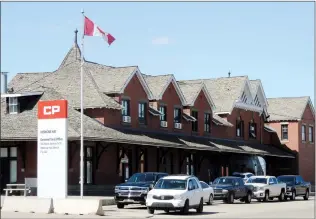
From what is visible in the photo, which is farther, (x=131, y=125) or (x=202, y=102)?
(x=202, y=102)

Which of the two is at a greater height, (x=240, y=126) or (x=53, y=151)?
(x=240, y=126)

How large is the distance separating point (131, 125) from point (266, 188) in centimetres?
1093

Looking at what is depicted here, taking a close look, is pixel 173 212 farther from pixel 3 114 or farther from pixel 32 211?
pixel 3 114

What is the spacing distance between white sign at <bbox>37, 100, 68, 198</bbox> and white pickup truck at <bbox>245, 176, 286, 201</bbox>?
54.7 ft

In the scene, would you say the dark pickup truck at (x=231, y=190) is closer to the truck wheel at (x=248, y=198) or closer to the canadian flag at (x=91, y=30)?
the truck wheel at (x=248, y=198)

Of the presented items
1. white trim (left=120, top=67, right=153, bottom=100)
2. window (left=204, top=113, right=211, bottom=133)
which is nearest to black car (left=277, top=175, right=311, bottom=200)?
white trim (left=120, top=67, right=153, bottom=100)

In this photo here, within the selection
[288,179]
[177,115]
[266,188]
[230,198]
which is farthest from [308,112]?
[230,198]

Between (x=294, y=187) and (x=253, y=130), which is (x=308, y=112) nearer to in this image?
(x=253, y=130)

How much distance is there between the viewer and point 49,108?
2944 centimetres

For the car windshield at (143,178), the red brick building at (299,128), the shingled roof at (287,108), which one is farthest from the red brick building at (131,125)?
the shingled roof at (287,108)

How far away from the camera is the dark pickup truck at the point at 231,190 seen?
40.0m

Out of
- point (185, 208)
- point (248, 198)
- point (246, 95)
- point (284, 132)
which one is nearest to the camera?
point (185, 208)

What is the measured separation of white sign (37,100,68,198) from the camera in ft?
94.6

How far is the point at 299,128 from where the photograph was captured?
71.5m
